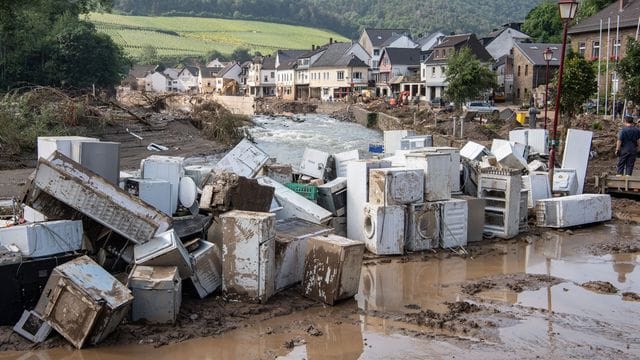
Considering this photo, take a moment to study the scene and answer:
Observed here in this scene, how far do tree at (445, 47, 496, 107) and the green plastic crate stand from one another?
3153 centimetres

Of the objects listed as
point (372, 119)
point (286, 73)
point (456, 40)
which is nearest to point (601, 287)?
point (372, 119)

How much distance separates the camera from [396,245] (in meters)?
9.09

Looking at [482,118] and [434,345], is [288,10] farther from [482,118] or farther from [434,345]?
[434,345]

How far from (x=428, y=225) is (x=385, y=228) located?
0.73m

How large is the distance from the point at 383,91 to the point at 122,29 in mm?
68873

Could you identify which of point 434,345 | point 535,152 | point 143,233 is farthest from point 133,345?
point 535,152

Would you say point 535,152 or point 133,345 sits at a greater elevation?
point 535,152

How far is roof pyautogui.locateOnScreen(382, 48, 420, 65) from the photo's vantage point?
70062 mm

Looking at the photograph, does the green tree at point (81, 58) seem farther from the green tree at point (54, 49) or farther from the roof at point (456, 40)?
the roof at point (456, 40)

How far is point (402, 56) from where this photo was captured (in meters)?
70.6

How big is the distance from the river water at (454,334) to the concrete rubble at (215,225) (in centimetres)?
40

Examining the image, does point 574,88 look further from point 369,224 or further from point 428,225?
point 369,224

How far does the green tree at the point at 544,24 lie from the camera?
7212 centimetres

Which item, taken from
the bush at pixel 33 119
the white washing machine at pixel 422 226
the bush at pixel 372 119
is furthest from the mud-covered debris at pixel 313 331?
the bush at pixel 372 119
